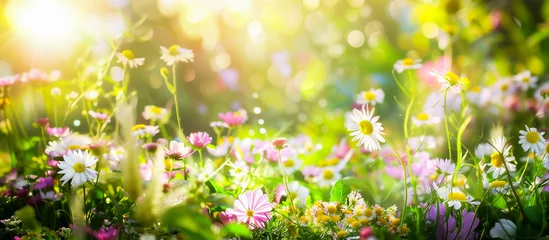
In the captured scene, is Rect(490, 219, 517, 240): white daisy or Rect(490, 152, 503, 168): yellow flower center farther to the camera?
Rect(490, 152, 503, 168): yellow flower center

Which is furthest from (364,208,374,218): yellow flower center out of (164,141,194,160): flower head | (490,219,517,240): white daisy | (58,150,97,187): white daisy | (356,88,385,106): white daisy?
(356,88,385,106): white daisy

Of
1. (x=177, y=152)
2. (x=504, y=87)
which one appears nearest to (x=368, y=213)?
(x=177, y=152)

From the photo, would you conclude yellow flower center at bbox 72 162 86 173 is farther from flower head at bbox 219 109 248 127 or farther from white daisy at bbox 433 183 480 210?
white daisy at bbox 433 183 480 210

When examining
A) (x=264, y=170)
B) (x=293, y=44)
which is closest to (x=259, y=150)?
(x=264, y=170)

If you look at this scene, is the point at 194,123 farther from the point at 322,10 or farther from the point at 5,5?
the point at 322,10

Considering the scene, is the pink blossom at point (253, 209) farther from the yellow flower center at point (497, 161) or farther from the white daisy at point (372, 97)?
the white daisy at point (372, 97)

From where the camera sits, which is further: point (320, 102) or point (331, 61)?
point (331, 61)
